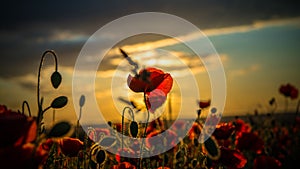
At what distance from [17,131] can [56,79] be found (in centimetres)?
62

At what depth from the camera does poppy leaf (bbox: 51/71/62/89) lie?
5.72 feet

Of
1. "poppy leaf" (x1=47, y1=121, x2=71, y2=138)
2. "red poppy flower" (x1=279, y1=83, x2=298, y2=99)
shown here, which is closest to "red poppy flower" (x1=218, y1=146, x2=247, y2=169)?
"poppy leaf" (x1=47, y1=121, x2=71, y2=138)

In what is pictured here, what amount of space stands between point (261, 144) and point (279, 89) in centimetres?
283

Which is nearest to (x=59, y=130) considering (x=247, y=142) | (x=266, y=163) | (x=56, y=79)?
(x=56, y=79)

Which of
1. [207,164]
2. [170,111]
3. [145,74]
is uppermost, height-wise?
[170,111]

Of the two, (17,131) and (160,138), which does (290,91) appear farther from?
(17,131)

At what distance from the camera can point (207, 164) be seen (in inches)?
83.9

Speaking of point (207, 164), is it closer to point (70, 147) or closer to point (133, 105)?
point (133, 105)

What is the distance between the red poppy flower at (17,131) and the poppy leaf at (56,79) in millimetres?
569

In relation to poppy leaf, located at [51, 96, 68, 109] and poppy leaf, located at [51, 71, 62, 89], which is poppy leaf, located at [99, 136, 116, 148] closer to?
poppy leaf, located at [51, 71, 62, 89]

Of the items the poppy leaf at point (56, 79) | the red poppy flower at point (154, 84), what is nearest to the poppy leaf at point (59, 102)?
the poppy leaf at point (56, 79)

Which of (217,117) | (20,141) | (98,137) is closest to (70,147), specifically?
(98,137)

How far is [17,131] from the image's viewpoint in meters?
1.16

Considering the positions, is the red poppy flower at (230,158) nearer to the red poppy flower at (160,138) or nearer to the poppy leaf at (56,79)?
the red poppy flower at (160,138)
